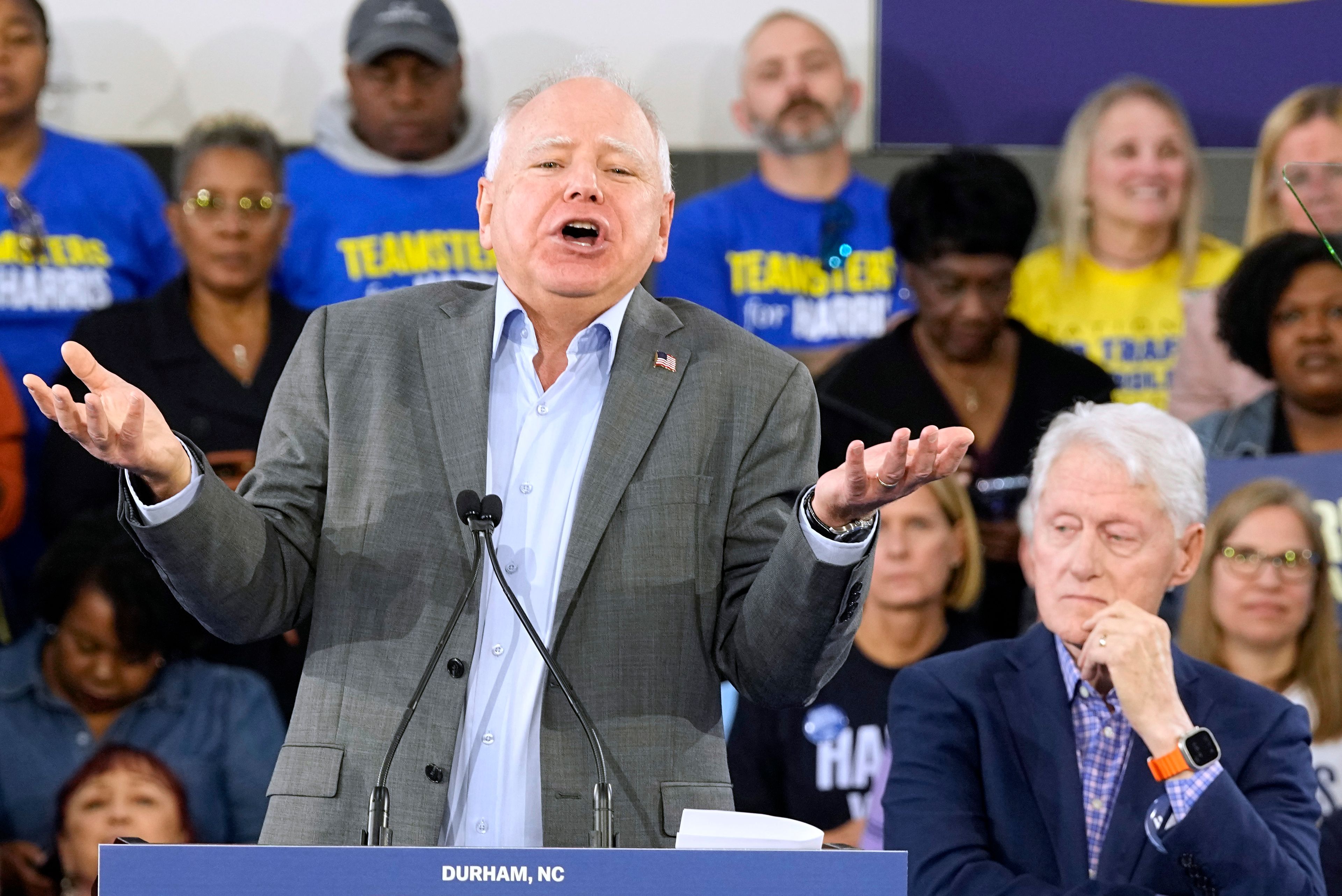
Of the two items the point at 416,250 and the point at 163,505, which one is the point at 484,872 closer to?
the point at 163,505

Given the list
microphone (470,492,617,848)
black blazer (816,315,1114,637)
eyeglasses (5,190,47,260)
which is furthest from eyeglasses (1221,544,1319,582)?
eyeglasses (5,190,47,260)

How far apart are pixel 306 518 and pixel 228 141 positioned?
7.75 ft

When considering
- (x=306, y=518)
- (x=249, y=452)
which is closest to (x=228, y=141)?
(x=249, y=452)

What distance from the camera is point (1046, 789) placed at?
2.36m

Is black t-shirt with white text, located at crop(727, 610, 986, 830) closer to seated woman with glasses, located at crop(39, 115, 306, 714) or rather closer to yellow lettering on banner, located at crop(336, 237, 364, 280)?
seated woman with glasses, located at crop(39, 115, 306, 714)

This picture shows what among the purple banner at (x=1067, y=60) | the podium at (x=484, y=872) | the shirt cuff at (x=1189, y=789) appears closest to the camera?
the podium at (x=484, y=872)

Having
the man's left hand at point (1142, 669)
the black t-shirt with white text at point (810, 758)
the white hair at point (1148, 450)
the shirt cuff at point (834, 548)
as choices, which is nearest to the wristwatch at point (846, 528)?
the shirt cuff at point (834, 548)

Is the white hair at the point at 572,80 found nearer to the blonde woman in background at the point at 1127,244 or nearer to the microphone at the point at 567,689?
the microphone at the point at 567,689

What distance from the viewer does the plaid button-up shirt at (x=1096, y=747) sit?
7.72 feet

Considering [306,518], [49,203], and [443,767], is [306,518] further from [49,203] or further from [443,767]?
[49,203]

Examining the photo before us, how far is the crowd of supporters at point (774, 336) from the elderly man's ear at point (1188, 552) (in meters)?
0.79

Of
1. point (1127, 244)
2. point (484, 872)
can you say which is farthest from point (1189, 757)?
point (1127, 244)

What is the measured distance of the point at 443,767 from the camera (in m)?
1.76

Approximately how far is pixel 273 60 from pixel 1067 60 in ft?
7.57
